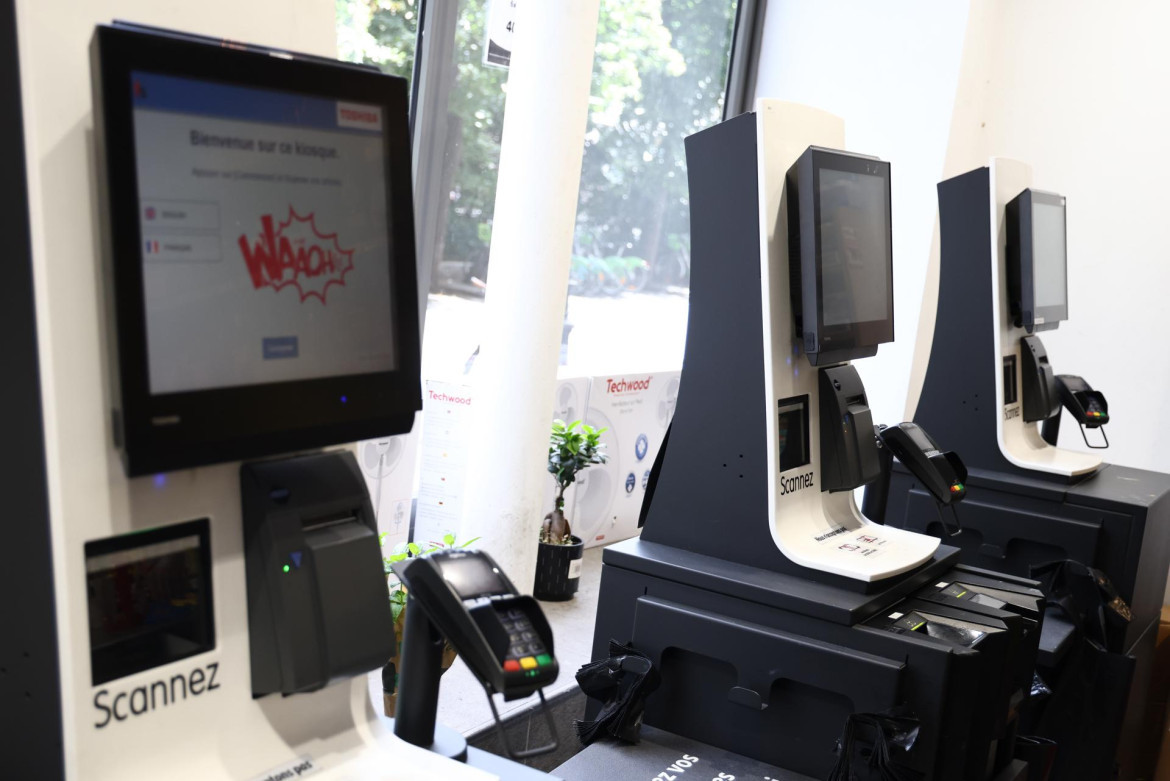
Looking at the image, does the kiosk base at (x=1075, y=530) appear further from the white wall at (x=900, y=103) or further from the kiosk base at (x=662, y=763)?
the white wall at (x=900, y=103)

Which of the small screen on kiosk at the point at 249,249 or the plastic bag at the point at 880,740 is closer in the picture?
the small screen on kiosk at the point at 249,249

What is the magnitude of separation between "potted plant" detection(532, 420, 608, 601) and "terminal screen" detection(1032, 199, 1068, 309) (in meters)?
1.56

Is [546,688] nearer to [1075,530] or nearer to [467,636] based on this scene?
[1075,530]

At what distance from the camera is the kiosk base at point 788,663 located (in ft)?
5.16

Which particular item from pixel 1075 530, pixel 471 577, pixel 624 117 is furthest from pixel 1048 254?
pixel 471 577

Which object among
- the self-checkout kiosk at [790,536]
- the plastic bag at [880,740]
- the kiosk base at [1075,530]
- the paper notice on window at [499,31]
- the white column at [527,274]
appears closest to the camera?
the plastic bag at [880,740]

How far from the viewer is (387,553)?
3547 millimetres

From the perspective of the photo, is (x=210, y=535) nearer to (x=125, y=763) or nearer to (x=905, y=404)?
(x=125, y=763)

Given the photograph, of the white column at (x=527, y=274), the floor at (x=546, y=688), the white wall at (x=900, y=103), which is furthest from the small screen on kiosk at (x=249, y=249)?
the white wall at (x=900, y=103)

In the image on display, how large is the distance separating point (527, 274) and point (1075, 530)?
163cm

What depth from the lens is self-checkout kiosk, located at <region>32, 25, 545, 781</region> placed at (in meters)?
0.80

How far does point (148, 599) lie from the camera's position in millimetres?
885

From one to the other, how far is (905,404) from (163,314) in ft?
13.6

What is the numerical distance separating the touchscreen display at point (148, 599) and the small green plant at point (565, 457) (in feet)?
9.13
